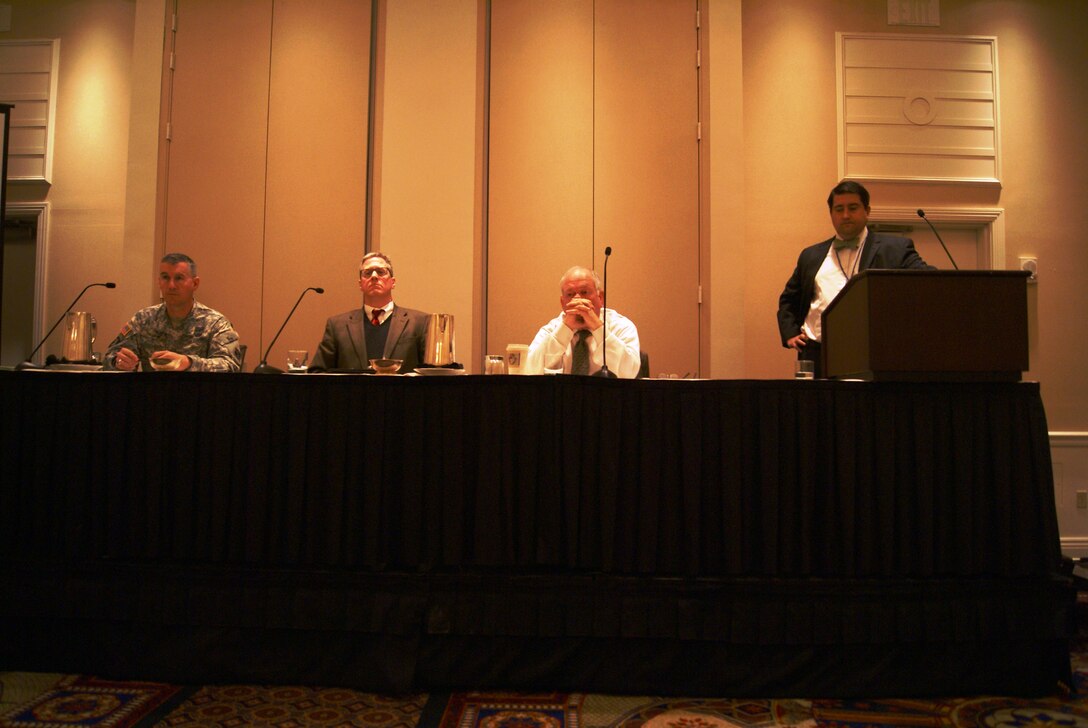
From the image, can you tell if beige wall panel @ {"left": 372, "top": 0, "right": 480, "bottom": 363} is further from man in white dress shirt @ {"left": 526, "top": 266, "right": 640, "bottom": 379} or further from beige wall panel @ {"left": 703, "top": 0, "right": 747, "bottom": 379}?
beige wall panel @ {"left": 703, "top": 0, "right": 747, "bottom": 379}

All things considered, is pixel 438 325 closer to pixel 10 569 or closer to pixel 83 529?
pixel 83 529

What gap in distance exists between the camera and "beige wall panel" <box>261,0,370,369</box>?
13.6 feet

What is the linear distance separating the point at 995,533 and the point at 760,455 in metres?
0.65

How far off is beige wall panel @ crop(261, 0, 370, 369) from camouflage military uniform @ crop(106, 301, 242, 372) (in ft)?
3.78

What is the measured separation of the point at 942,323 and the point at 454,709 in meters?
1.58

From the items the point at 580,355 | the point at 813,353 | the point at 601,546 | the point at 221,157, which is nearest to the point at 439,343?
the point at 580,355

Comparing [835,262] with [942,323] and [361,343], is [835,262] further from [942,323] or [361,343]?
[361,343]

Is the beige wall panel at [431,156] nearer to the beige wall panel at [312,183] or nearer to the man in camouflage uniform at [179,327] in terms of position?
the beige wall panel at [312,183]

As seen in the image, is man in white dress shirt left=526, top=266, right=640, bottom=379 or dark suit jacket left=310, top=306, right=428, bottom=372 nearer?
man in white dress shirt left=526, top=266, right=640, bottom=379

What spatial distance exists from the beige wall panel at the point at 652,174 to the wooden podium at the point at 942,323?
216cm

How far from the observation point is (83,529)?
208cm

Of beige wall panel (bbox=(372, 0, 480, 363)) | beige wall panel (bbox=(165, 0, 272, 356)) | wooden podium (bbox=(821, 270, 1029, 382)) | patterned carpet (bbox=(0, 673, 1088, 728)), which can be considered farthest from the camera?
beige wall panel (bbox=(165, 0, 272, 356))

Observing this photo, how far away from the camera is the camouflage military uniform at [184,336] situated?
2.91 m

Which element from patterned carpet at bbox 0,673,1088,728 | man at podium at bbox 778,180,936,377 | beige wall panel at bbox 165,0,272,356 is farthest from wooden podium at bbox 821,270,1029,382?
beige wall panel at bbox 165,0,272,356
